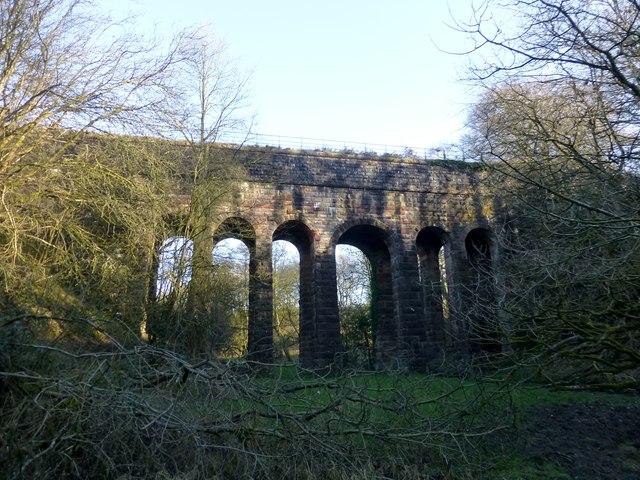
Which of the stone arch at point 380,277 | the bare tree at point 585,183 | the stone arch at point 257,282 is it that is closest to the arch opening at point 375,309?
the stone arch at point 380,277

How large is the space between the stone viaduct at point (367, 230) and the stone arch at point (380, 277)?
0.03 metres

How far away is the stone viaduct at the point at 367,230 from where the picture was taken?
46.6 feet

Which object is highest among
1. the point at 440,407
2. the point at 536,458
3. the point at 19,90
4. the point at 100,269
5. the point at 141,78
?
the point at 141,78

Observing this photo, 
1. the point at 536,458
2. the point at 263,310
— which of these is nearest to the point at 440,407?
the point at 536,458

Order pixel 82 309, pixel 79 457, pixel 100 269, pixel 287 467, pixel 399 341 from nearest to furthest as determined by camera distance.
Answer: pixel 79 457
pixel 287 467
pixel 82 309
pixel 100 269
pixel 399 341

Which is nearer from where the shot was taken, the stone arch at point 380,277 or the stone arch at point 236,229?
the stone arch at point 236,229

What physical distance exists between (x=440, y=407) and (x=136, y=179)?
609 cm

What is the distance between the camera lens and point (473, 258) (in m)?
17.4

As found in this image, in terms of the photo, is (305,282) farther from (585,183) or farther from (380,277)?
(585,183)

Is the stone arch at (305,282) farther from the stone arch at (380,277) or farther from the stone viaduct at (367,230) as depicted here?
the stone arch at (380,277)

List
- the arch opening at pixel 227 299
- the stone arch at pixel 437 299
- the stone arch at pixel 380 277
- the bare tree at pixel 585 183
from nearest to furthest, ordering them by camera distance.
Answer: the bare tree at pixel 585 183
the arch opening at pixel 227 299
the stone arch at pixel 380 277
the stone arch at pixel 437 299

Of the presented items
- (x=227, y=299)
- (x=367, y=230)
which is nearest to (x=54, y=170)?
(x=227, y=299)

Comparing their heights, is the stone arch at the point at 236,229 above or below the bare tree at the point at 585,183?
above

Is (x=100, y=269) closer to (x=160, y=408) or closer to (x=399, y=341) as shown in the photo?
(x=160, y=408)
